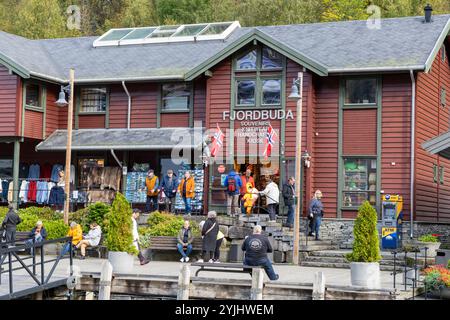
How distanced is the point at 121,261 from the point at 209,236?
3.87m

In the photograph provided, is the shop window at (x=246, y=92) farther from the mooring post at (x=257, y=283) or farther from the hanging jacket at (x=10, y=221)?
→ the mooring post at (x=257, y=283)

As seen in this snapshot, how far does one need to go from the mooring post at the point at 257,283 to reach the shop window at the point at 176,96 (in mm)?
15584

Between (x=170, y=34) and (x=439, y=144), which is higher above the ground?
(x=170, y=34)

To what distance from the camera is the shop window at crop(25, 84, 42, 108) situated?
111 feet

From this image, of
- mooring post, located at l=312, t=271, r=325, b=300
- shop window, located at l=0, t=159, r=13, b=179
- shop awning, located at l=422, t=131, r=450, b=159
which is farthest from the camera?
shop window, located at l=0, t=159, r=13, b=179

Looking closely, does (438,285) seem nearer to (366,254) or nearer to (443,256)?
(366,254)

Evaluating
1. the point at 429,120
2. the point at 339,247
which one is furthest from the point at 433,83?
the point at 339,247

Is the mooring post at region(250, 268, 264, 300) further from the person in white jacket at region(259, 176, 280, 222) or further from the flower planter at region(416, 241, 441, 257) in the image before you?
the person in white jacket at region(259, 176, 280, 222)

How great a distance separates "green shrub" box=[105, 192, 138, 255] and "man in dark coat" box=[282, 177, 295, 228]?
7435mm

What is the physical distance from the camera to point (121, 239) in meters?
22.0

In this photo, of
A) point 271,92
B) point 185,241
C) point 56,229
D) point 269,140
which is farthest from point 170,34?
point 185,241

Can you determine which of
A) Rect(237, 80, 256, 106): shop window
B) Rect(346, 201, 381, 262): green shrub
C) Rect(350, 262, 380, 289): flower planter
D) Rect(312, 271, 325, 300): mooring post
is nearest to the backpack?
Rect(237, 80, 256, 106): shop window

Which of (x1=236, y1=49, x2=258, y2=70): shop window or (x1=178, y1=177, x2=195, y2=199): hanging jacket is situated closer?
(x1=178, y1=177, x2=195, y2=199): hanging jacket

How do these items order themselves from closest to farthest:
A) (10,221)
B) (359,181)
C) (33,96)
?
(10,221) < (359,181) < (33,96)
